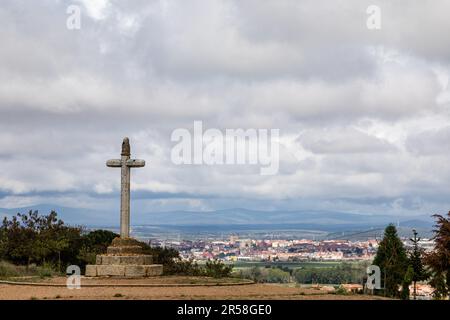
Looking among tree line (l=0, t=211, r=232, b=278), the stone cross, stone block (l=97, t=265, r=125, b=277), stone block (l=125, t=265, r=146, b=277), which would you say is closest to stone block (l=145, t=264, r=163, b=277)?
stone block (l=125, t=265, r=146, b=277)

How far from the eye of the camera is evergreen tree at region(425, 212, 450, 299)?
28.3 m

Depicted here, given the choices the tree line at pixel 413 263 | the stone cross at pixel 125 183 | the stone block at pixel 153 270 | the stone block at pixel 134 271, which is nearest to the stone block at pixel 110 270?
the stone block at pixel 134 271

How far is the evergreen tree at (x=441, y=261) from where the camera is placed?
28.3 meters

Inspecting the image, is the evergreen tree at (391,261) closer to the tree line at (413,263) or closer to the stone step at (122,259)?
the tree line at (413,263)

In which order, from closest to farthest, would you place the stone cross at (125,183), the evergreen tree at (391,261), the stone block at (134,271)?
the stone block at (134,271) < the stone cross at (125,183) < the evergreen tree at (391,261)

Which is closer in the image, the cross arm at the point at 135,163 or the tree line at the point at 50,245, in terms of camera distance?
the cross arm at the point at 135,163

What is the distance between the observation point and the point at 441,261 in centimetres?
2866

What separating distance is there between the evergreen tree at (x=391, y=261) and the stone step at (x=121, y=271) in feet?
63.8

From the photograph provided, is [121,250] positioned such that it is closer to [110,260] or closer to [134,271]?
[110,260]

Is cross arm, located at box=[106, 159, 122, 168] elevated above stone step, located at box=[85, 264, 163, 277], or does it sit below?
above

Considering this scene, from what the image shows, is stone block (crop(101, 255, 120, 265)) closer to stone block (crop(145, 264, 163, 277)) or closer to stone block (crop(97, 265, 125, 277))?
stone block (crop(97, 265, 125, 277))
